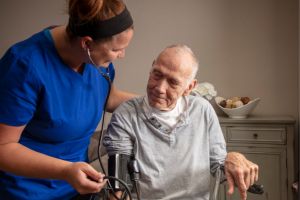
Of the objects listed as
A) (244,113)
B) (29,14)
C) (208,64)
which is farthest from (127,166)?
(29,14)

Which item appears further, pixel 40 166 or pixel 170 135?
pixel 170 135

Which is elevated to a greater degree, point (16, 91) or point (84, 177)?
point (16, 91)

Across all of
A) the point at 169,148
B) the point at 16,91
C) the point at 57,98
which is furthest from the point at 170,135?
the point at 16,91

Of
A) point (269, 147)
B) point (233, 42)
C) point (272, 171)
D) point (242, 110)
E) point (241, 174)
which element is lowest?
point (272, 171)

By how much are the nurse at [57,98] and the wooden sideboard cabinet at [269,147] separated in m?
1.49

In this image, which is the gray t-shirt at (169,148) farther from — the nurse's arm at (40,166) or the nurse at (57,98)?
the nurse's arm at (40,166)

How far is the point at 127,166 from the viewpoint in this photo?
1.21m

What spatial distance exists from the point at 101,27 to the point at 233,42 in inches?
79.8

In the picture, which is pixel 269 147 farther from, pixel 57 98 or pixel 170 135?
pixel 57 98

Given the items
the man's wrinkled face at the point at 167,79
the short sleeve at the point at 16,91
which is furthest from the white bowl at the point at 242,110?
the short sleeve at the point at 16,91

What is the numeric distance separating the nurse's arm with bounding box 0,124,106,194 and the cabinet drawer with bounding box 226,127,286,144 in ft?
5.89

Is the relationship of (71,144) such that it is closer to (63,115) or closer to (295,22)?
(63,115)

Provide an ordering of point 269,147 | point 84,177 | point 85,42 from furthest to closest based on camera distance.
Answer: point 269,147
point 85,42
point 84,177

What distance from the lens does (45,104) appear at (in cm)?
114
